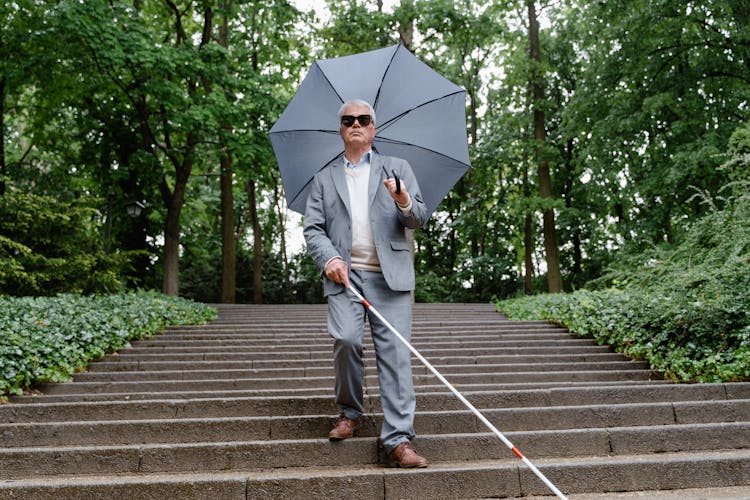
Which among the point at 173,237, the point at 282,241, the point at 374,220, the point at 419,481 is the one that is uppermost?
the point at 282,241

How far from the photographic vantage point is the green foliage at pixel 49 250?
9836 mm

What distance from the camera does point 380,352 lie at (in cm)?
338

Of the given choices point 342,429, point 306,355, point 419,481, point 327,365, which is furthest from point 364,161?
point 306,355

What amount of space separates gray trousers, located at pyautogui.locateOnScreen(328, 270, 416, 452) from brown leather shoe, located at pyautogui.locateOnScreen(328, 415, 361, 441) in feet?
0.29

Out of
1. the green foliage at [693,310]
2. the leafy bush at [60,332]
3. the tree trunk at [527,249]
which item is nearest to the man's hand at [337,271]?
the leafy bush at [60,332]

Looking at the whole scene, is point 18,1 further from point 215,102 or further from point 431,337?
point 431,337

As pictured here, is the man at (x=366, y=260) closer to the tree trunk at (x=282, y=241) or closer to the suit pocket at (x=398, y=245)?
the suit pocket at (x=398, y=245)

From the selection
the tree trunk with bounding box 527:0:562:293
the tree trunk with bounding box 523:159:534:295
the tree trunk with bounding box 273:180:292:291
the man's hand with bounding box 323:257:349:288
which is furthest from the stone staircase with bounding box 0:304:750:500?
the tree trunk with bounding box 273:180:292:291

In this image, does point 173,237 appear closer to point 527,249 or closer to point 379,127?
point 379,127

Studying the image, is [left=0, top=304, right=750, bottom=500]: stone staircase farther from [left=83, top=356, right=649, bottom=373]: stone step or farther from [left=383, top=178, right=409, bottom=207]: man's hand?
[left=383, top=178, right=409, bottom=207]: man's hand

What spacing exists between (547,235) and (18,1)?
41.9 ft

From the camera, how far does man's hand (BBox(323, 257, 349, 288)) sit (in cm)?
333

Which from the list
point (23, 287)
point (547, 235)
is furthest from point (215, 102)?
point (547, 235)

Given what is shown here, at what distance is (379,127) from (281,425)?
77.9 inches
